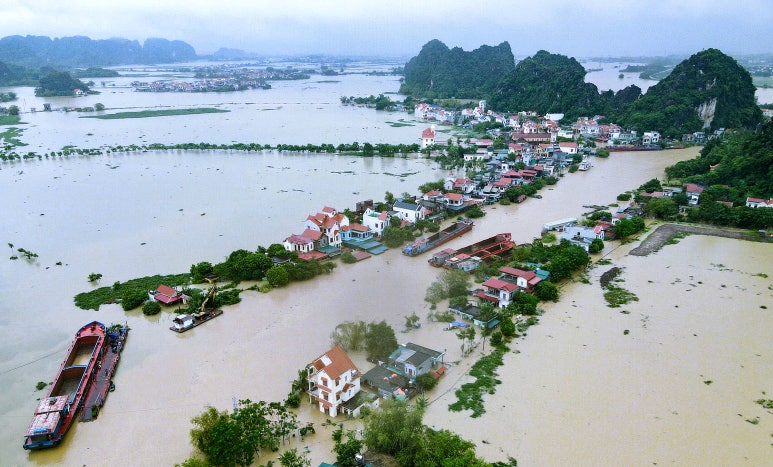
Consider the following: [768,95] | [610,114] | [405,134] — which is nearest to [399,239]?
[405,134]

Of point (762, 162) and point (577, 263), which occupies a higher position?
point (762, 162)

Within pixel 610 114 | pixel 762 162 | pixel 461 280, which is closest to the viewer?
pixel 461 280

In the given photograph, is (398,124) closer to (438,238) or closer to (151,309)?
(438,238)

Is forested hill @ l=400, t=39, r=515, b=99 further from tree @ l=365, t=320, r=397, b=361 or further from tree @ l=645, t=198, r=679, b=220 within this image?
tree @ l=365, t=320, r=397, b=361

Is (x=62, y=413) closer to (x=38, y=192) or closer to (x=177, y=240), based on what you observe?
(x=177, y=240)

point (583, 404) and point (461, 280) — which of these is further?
point (461, 280)

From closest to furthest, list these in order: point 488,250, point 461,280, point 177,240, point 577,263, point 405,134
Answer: point 461,280 < point 577,263 < point 488,250 < point 177,240 < point 405,134

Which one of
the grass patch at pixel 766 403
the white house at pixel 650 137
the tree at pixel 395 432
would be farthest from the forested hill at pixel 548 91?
the tree at pixel 395 432

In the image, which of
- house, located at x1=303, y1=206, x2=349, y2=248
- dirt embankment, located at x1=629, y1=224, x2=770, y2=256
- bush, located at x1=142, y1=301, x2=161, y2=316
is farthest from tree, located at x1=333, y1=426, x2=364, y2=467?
dirt embankment, located at x1=629, y1=224, x2=770, y2=256

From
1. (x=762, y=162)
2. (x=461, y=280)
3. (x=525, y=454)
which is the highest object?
(x=762, y=162)
